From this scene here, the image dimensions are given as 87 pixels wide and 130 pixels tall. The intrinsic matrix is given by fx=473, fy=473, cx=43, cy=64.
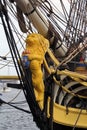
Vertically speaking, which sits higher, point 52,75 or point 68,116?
point 52,75

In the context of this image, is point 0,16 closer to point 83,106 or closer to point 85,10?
point 83,106

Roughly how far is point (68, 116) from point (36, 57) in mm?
1748

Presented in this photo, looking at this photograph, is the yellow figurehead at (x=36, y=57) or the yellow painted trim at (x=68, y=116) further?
the yellow painted trim at (x=68, y=116)

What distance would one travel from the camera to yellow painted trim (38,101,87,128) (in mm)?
11773

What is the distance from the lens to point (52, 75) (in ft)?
35.0

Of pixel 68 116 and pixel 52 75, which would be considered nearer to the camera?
pixel 52 75

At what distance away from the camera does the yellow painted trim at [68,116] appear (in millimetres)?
11773

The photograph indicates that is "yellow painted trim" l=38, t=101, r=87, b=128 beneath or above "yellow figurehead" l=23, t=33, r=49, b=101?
beneath

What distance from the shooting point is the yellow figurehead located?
448 inches

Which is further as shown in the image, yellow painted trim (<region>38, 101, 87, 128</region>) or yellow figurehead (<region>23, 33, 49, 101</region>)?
yellow painted trim (<region>38, 101, 87, 128</region>)

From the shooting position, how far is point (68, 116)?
468 inches

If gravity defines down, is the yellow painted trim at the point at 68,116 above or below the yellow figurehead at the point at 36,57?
below

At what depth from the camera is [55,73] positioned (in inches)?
428

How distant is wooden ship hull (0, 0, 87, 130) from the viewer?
35.9 ft
